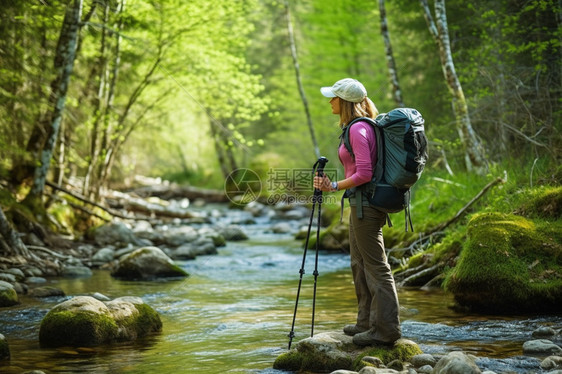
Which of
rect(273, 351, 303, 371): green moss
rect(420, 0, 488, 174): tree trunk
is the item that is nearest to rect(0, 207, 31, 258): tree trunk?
rect(273, 351, 303, 371): green moss

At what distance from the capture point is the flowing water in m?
5.43

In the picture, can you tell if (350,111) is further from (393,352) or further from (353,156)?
(393,352)

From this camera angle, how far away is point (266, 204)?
27156mm

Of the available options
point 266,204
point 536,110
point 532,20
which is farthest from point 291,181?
point 536,110

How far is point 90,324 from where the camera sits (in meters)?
6.25

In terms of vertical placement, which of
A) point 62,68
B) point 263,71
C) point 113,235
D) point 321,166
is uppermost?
point 263,71

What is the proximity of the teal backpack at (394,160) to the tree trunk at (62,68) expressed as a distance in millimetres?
9214

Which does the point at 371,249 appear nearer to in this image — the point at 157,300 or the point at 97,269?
the point at 157,300

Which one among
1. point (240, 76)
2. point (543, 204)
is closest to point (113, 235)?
point (240, 76)

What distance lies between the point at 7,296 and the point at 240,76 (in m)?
11.7

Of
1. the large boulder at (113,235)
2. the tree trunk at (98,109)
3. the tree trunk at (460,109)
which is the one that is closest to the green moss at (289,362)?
the tree trunk at (460,109)

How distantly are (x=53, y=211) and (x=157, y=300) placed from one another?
23.5ft

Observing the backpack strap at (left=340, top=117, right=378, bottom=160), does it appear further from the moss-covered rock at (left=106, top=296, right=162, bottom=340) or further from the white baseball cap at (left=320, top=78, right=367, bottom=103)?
the moss-covered rock at (left=106, top=296, right=162, bottom=340)

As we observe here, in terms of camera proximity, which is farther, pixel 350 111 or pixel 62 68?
pixel 62 68
